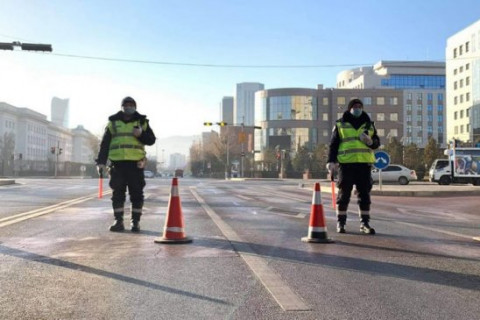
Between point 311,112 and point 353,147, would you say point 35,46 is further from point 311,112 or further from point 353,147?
point 311,112

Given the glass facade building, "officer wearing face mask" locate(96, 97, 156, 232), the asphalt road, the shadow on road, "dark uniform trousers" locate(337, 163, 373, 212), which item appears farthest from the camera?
the glass facade building

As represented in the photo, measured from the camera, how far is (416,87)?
144 meters

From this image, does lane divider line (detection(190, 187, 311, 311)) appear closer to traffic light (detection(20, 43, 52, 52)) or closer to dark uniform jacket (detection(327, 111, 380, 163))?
dark uniform jacket (detection(327, 111, 380, 163))

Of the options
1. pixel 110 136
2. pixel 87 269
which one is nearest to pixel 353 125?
pixel 110 136

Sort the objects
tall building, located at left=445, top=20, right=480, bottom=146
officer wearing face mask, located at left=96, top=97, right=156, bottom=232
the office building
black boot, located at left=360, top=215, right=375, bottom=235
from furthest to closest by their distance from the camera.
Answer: the office building → tall building, located at left=445, top=20, right=480, bottom=146 → officer wearing face mask, located at left=96, top=97, right=156, bottom=232 → black boot, located at left=360, top=215, right=375, bottom=235

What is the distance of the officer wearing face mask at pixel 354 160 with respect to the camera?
7.84 m

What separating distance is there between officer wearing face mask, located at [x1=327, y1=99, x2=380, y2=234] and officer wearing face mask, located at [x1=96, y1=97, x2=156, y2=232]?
3072 millimetres

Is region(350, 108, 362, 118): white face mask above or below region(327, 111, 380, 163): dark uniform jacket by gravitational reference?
above

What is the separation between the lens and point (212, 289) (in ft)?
14.2

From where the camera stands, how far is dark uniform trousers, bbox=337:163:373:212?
7.86m

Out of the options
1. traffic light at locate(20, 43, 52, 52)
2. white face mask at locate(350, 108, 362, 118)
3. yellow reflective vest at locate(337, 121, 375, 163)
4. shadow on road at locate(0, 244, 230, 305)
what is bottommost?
shadow on road at locate(0, 244, 230, 305)

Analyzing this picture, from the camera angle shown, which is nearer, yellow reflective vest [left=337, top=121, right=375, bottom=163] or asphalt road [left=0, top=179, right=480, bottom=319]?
asphalt road [left=0, top=179, right=480, bottom=319]

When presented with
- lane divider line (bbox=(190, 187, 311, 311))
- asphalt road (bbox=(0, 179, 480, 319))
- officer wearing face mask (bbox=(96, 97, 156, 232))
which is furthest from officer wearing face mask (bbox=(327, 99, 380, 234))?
officer wearing face mask (bbox=(96, 97, 156, 232))

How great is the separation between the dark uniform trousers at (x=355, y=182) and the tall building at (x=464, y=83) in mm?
Answer: 90783
